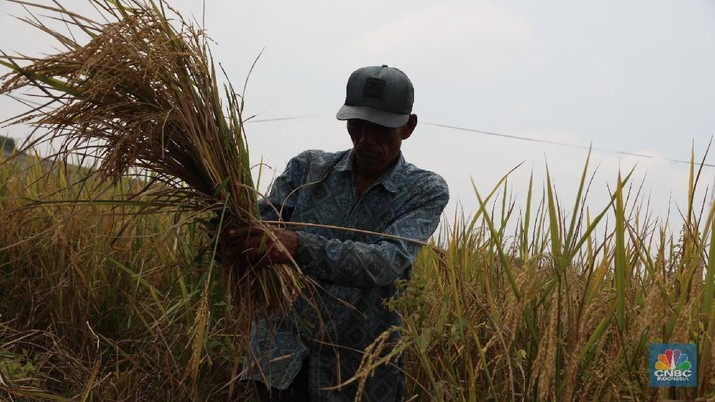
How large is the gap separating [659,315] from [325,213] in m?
1.18

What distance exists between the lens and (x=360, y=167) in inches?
119

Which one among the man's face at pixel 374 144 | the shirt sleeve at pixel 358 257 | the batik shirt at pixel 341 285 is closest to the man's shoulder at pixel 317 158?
the batik shirt at pixel 341 285

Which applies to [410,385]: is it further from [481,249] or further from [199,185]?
[199,185]

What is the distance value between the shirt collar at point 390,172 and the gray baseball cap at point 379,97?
0.57 feet

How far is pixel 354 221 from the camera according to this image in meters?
3.00

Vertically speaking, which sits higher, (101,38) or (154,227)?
(101,38)

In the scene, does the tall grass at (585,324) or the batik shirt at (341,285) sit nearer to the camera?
the tall grass at (585,324)

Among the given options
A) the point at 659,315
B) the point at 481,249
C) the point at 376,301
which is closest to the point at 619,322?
the point at 659,315

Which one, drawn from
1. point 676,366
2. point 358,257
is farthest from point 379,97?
point 676,366

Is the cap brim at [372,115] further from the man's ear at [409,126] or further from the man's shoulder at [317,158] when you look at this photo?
the man's shoulder at [317,158]

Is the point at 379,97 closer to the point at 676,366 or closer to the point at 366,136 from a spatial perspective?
the point at 366,136

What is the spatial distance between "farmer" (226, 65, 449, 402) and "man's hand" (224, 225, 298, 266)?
0.20 metres

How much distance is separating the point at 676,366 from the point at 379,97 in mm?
1251

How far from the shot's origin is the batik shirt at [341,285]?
113 inches
